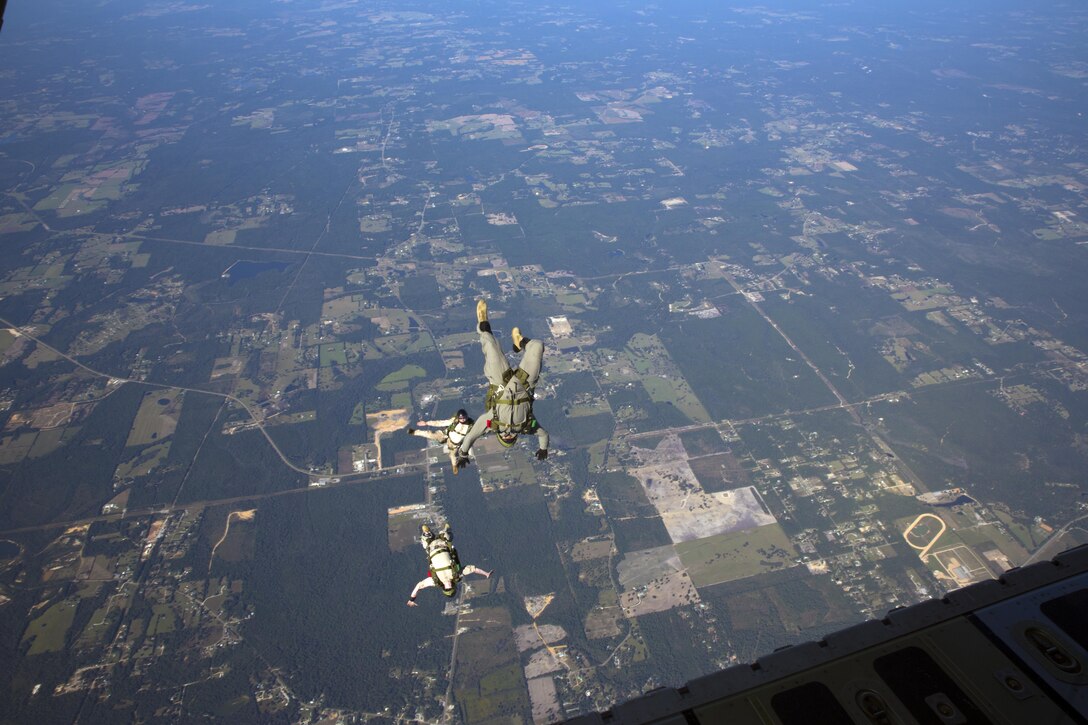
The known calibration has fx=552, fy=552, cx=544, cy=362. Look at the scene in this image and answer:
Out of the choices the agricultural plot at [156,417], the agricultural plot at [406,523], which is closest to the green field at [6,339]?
the agricultural plot at [156,417]

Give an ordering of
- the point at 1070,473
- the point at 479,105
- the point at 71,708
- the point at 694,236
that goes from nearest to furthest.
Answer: the point at 71,708
the point at 1070,473
the point at 694,236
the point at 479,105

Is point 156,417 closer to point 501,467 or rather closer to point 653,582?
point 501,467

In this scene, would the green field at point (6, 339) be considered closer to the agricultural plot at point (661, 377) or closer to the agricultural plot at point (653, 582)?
the agricultural plot at point (661, 377)

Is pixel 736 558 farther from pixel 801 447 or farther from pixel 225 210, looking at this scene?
pixel 225 210

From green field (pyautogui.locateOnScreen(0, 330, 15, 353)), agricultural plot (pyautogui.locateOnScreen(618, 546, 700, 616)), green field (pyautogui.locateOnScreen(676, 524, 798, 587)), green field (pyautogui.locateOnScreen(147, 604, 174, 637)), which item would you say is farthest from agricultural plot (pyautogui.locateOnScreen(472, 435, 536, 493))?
green field (pyautogui.locateOnScreen(0, 330, 15, 353))

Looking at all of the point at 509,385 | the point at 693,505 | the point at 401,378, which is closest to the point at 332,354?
the point at 401,378

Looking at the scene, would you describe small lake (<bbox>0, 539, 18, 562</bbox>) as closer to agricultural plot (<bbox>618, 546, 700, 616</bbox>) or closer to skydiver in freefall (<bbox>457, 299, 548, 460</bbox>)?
agricultural plot (<bbox>618, 546, 700, 616</bbox>)

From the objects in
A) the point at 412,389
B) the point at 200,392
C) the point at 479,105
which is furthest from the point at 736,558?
the point at 479,105

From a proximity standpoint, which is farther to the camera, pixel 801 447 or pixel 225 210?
pixel 225 210
